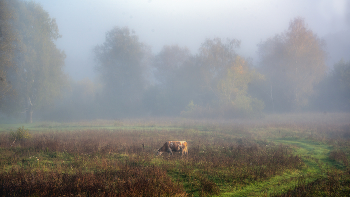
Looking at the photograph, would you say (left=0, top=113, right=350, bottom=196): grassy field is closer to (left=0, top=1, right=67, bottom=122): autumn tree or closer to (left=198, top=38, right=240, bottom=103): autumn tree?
(left=0, top=1, right=67, bottom=122): autumn tree

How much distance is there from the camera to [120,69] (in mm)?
49781

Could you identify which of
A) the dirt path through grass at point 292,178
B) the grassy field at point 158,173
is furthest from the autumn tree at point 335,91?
the dirt path through grass at point 292,178

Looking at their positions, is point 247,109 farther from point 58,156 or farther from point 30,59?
point 30,59

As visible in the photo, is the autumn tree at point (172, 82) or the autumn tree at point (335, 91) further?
the autumn tree at point (172, 82)

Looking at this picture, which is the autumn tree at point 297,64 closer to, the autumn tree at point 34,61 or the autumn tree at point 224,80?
the autumn tree at point 224,80

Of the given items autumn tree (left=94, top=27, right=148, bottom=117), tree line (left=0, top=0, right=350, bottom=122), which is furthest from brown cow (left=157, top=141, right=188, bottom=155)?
autumn tree (left=94, top=27, right=148, bottom=117)

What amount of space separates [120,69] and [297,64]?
4035cm

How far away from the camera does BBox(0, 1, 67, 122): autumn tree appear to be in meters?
30.9

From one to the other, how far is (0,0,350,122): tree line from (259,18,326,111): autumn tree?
18 centimetres

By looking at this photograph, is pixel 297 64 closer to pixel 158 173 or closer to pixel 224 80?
pixel 224 80

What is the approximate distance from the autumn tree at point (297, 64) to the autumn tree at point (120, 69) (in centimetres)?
3378

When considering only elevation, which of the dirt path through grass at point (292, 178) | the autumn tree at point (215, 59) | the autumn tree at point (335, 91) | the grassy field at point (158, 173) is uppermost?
the autumn tree at point (215, 59)

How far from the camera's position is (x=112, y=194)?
5887 millimetres

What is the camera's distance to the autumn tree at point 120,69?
1935 inches
